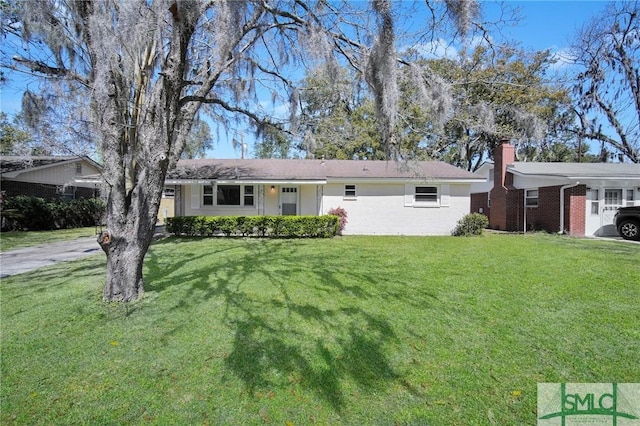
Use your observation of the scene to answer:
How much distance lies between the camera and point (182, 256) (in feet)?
28.5

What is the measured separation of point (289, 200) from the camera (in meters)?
15.7

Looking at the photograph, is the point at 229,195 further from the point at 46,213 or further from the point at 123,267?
the point at 123,267

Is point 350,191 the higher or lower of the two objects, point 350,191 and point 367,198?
the higher

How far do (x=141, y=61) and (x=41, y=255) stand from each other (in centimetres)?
766

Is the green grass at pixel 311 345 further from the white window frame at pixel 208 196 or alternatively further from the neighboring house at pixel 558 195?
the neighboring house at pixel 558 195

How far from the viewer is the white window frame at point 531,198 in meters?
15.7

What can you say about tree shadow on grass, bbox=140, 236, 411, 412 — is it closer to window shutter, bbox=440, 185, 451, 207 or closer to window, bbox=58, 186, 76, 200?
window shutter, bbox=440, 185, 451, 207

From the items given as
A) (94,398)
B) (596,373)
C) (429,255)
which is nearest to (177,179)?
(429,255)

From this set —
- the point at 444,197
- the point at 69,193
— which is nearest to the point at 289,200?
the point at 444,197

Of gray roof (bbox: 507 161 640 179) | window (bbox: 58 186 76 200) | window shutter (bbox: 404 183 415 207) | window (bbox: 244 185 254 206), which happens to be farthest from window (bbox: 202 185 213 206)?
gray roof (bbox: 507 161 640 179)

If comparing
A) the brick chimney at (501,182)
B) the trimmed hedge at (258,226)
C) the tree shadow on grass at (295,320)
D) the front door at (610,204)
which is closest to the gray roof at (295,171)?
the trimmed hedge at (258,226)

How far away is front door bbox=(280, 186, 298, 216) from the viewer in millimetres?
15594

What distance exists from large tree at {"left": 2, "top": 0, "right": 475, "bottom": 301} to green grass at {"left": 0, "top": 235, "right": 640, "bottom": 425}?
4.37 ft

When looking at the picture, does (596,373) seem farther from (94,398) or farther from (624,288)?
(94,398)
